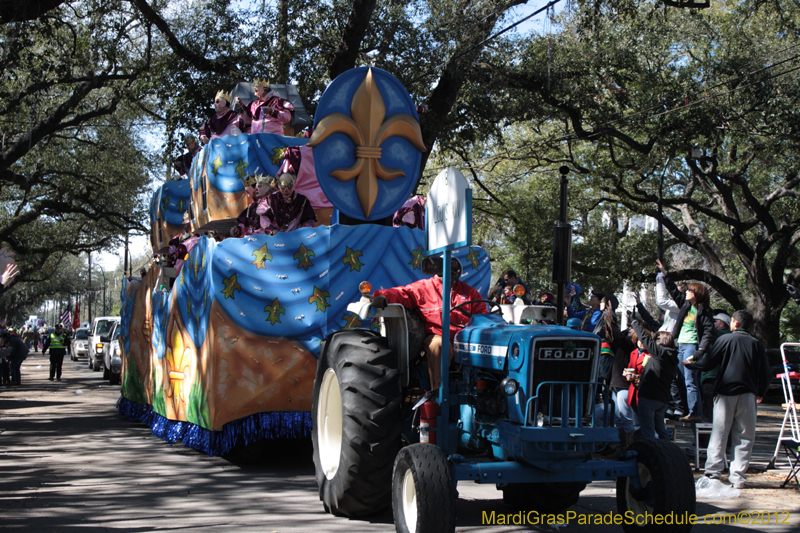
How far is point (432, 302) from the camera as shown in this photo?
597 cm

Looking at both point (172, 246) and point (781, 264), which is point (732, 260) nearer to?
point (781, 264)

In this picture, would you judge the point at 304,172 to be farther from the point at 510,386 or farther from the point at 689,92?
the point at 689,92

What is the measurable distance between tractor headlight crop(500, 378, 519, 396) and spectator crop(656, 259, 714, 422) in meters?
4.61

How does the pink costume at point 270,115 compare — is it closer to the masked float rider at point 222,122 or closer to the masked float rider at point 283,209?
the masked float rider at point 222,122

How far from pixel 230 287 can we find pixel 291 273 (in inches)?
25.4

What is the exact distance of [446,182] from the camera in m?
5.21

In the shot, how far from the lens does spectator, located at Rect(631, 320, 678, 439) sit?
817 cm

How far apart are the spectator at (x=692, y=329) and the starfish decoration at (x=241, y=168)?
521cm

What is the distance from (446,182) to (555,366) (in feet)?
4.80

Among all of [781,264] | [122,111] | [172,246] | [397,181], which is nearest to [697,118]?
[781,264]

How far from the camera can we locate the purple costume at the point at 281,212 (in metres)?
8.84

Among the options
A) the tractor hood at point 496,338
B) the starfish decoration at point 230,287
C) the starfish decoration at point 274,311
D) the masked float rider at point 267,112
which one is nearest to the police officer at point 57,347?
the masked float rider at point 267,112

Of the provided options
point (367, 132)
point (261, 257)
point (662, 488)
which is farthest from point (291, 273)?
point (662, 488)

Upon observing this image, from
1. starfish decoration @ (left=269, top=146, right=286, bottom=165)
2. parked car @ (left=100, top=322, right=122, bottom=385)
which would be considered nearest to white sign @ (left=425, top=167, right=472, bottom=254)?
starfish decoration @ (left=269, top=146, right=286, bottom=165)
